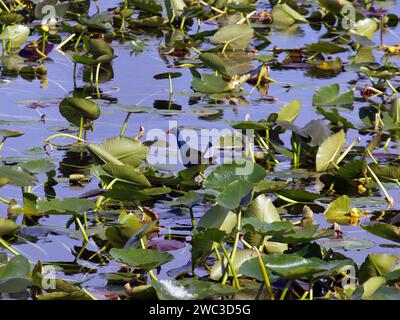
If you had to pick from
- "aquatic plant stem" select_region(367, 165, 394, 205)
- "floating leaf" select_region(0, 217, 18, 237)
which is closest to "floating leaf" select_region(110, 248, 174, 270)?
"floating leaf" select_region(0, 217, 18, 237)

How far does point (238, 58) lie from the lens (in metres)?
4.54

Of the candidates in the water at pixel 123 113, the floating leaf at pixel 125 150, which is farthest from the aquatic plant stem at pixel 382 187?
the floating leaf at pixel 125 150

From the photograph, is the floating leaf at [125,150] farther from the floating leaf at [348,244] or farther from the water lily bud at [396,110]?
the water lily bud at [396,110]

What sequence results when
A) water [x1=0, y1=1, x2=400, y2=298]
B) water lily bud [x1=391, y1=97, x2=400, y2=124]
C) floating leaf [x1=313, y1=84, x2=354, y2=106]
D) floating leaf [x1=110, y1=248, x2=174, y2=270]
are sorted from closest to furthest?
floating leaf [x1=110, y1=248, x2=174, y2=270], water [x1=0, y1=1, x2=400, y2=298], water lily bud [x1=391, y1=97, x2=400, y2=124], floating leaf [x1=313, y1=84, x2=354, y2=106]

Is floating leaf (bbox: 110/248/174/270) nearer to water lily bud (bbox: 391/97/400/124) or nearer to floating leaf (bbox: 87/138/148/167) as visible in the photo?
floating leaf (bbox: 87/138/148/167)

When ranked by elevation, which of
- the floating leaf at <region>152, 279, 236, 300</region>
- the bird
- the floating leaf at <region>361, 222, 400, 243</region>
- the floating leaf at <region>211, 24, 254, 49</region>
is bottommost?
the floating leaf at <region>211, 24, 254, 49</region>

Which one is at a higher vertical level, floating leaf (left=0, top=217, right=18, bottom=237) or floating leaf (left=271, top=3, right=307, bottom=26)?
floating leaf (left=0, top=217, right=18, bottom=237)

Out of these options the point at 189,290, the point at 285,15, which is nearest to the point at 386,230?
the point at 189,290

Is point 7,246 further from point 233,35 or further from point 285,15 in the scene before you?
point 285,15

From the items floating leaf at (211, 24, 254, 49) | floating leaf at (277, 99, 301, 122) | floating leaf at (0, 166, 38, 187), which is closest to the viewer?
floating leaf at (0, 166, 38, 187)
